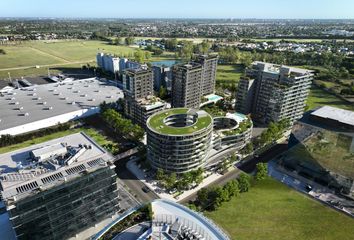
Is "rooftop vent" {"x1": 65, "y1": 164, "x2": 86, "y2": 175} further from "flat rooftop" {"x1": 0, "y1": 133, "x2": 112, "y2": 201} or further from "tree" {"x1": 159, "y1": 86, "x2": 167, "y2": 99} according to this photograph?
"tree" {"x1": 159, "y1": 86, "x2": 167, "y2": 99}

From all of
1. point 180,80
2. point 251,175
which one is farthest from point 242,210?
point 180,80

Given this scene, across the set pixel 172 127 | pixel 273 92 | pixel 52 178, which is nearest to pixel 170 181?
pixel 172 127

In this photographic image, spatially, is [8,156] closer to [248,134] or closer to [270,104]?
[248,134]

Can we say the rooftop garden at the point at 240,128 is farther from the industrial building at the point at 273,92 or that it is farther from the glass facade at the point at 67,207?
the glass facade at the point at 67,207

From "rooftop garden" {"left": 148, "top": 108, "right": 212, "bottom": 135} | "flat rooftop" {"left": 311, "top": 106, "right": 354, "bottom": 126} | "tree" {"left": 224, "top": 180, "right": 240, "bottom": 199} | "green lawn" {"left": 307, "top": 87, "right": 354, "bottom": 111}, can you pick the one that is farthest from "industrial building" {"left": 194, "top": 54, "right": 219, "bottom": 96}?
"tree" {"left": 224, "top": 180, "right": 240, "bottom": 199}

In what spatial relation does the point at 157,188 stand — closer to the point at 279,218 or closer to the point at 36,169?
the point at 279,218

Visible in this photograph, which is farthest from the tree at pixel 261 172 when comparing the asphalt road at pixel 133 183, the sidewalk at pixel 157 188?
the asphalt road at pixel 133 183
